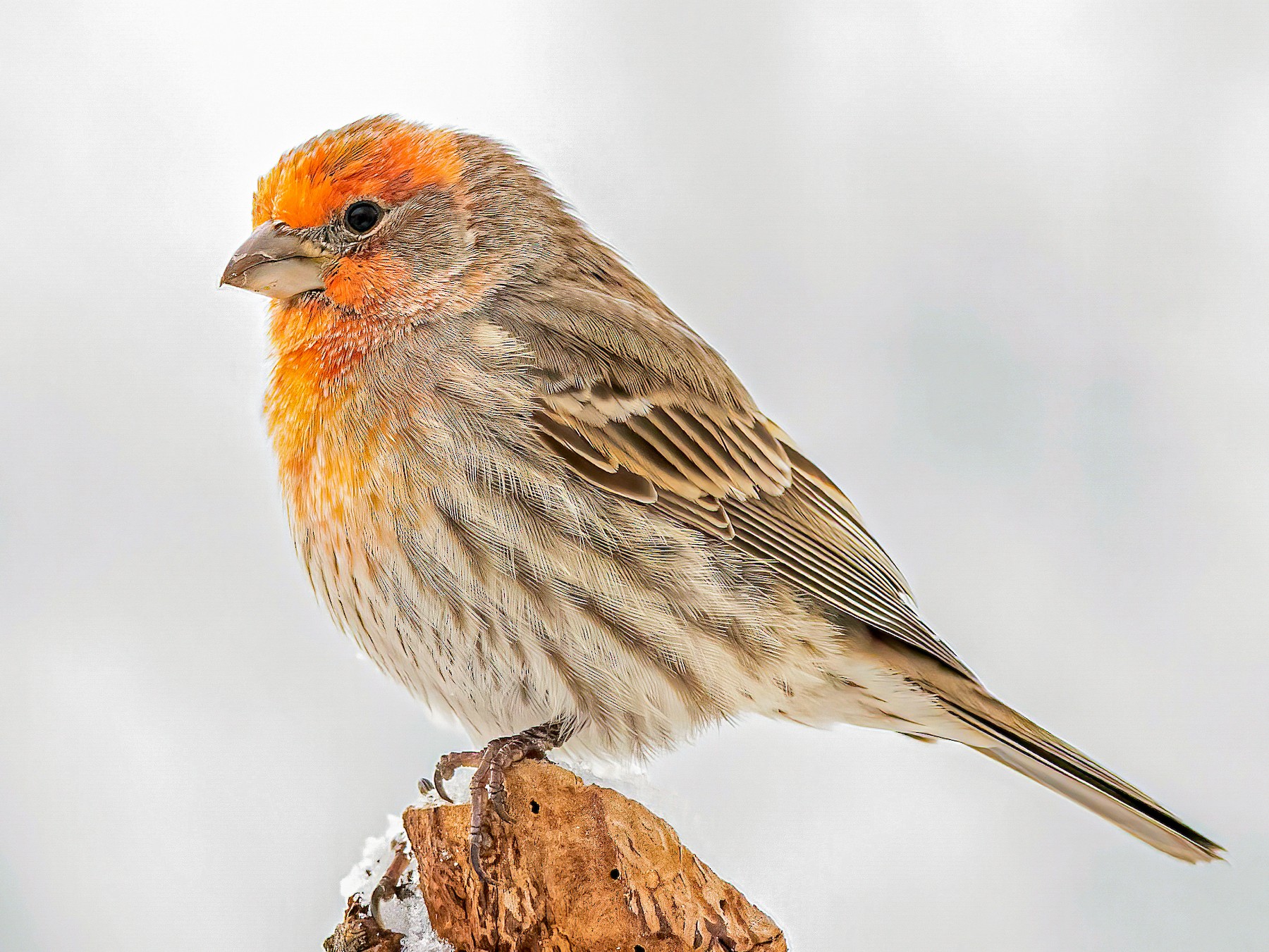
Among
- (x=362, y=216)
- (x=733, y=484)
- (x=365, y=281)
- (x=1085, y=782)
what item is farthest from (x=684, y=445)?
(x=1085, y=782)

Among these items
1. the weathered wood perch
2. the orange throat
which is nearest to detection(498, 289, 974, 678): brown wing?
the orange throat

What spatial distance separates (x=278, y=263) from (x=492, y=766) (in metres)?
1.45

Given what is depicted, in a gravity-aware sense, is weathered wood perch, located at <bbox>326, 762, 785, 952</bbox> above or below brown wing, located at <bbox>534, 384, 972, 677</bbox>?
below

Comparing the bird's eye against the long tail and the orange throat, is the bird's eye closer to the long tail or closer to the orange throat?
the orange throat

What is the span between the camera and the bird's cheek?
10.6 feet

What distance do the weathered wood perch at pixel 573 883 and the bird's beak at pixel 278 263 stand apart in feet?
4.71

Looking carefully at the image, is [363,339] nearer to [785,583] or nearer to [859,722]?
[785,583]

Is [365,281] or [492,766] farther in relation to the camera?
[365,281]

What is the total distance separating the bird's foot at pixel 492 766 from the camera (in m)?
2.75

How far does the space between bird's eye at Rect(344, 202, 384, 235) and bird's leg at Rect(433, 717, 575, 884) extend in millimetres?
1415

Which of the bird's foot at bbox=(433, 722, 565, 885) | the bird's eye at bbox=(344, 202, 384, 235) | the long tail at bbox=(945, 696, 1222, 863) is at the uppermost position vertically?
the bird's eye at bbox=(344, 202, 384, 235)

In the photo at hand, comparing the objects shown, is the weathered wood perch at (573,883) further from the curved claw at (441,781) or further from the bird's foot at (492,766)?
the curved claw at (441,781)

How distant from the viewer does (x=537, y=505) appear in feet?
9.82

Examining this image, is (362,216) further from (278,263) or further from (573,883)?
(573,883)
